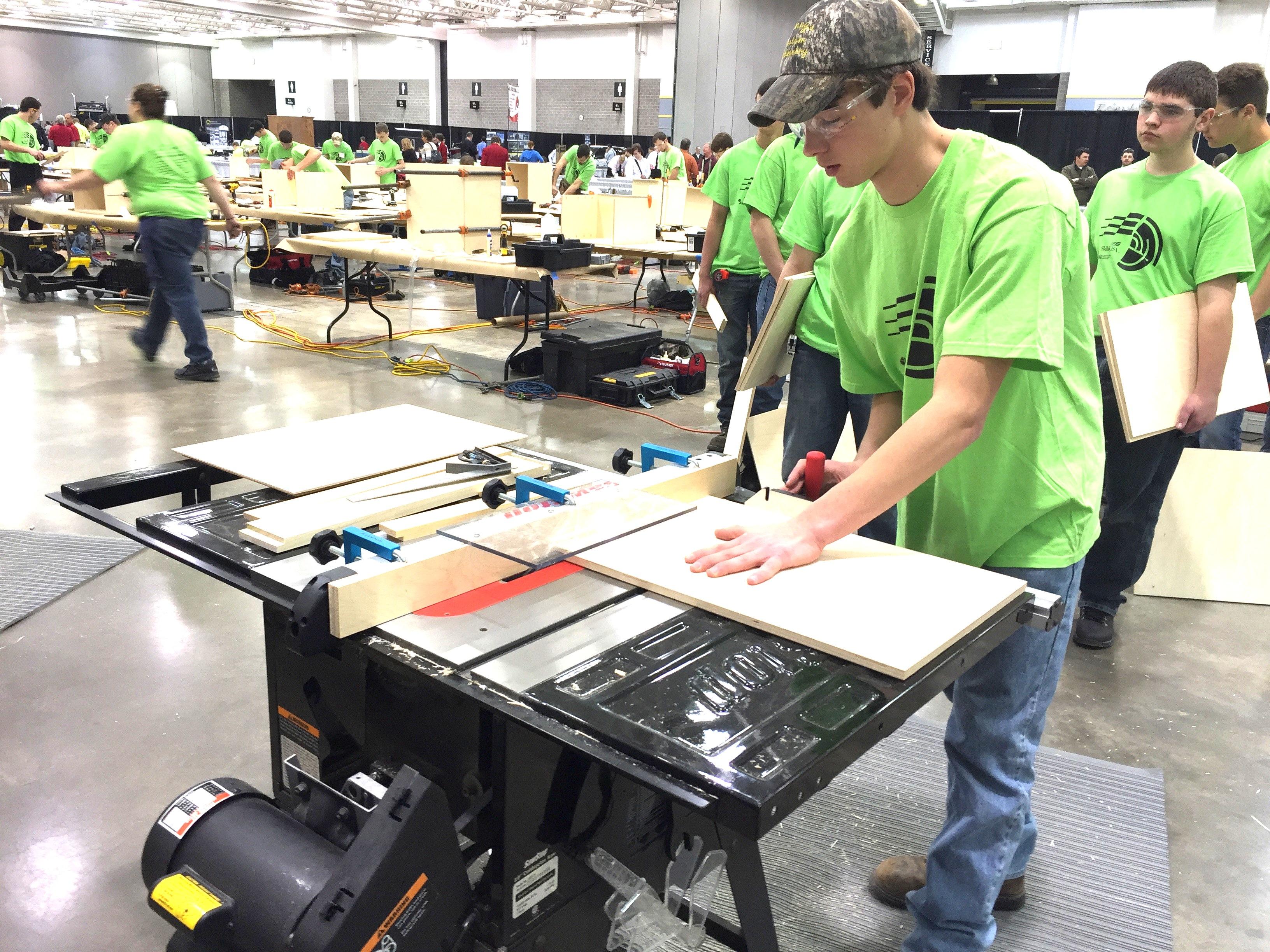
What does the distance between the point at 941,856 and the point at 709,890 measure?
1.24ft

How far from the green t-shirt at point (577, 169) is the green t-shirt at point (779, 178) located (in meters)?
5.89

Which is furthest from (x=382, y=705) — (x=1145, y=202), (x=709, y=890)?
(x=1145, y=202)

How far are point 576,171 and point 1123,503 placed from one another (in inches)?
309

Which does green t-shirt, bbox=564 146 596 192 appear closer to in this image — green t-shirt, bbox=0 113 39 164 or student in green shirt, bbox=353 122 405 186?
student in green shirt, bbox=353 122 405 186

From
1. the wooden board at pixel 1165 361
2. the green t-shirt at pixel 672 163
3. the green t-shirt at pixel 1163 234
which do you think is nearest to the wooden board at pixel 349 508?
the wooden board at pixel 1165 361

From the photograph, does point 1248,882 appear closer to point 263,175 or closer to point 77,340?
point 77,340

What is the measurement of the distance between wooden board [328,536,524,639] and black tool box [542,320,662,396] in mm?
4037

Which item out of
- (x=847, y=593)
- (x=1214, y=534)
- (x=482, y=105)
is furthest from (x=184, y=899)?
(x=482, y=105)

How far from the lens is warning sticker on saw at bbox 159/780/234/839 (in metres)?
1.07

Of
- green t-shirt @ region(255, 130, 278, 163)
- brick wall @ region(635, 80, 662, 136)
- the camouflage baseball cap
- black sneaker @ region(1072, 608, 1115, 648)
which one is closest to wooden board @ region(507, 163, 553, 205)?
green t-shirt @ region(255, 130, 278, 163)

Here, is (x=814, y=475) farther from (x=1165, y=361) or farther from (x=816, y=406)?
(x=1165, y=361)

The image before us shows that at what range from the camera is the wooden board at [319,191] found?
7566mm

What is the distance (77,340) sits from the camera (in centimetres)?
614

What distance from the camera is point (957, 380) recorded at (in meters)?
1.10
